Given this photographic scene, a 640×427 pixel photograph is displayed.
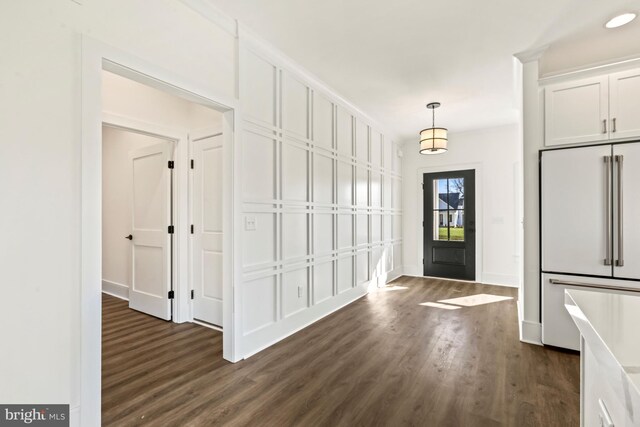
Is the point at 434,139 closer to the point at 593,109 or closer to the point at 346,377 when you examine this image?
the point at 593,109

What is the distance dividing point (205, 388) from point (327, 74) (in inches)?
131

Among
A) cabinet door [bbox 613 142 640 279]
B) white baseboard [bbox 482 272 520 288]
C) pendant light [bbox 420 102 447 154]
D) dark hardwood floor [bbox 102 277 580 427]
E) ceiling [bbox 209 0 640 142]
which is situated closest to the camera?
dark hardwood floor [bbox 102 277 580 427]

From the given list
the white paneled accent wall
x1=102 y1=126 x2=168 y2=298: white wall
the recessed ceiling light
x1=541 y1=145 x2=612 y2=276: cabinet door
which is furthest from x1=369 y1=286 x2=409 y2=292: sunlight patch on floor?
the recessed ceiling light

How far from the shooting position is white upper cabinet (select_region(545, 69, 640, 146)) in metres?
2.58

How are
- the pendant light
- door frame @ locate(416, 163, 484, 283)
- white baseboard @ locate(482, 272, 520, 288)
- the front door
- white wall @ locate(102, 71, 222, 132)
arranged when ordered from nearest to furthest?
white wall @ locate(102, 71, 222, 132) < the pendant light < white baseboard @ locate(482, 272, 520, 288) < door frame @ locate(416, 163, 484, 283) < the front door

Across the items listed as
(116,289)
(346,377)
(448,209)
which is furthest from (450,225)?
(116,289)

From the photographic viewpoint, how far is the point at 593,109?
106 inches

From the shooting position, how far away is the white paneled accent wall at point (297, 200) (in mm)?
2730

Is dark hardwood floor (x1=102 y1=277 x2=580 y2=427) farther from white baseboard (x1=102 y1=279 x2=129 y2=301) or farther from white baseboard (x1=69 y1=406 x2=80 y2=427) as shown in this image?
white baseboard (x1=102 y1=279 x2=129 y2=301)

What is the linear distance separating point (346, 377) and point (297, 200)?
1.79 m

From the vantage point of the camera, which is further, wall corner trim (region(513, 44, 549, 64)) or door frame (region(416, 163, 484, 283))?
door frame (region(416, 163, 484, 283))

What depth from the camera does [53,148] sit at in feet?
5.07

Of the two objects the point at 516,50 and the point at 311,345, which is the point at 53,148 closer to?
the point at 311,345

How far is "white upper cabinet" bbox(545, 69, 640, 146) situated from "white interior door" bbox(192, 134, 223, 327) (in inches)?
134
